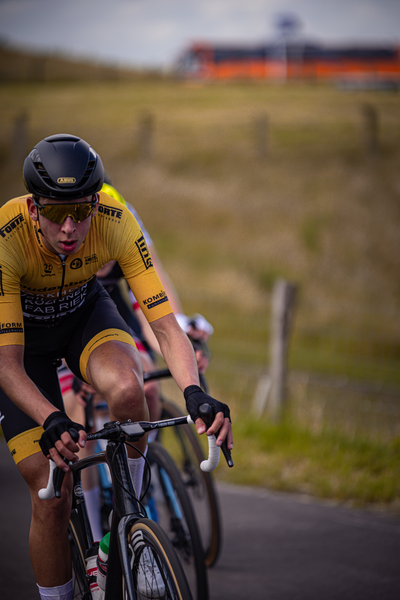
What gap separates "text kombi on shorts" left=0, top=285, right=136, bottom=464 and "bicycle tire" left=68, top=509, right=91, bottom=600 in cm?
48

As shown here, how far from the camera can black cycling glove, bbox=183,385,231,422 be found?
175cm

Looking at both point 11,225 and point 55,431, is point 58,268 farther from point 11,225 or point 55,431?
point 55,431

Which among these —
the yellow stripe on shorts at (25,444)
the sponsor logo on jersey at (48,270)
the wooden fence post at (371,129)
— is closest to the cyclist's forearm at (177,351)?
the sponsor logo on jersey at (48,270)

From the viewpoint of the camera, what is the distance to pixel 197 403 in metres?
1.78

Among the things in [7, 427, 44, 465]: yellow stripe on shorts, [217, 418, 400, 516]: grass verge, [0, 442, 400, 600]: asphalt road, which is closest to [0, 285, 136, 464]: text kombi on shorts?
[7, 427, 44, 465]: yellow stripe on shorts

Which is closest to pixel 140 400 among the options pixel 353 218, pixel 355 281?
pixel 355 281

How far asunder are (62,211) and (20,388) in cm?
65

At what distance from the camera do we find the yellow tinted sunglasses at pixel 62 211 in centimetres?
194

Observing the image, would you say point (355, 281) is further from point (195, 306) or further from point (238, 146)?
point (238, 146)

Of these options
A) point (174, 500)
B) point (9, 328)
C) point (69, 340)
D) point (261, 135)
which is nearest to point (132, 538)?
point (9, 328)

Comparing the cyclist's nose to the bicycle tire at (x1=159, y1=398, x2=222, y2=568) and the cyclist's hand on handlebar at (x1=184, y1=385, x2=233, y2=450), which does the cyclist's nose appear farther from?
the bicycle tire at (x1=159, y1=398, x2=222, y2=568)

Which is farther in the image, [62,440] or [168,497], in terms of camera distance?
[168,497]

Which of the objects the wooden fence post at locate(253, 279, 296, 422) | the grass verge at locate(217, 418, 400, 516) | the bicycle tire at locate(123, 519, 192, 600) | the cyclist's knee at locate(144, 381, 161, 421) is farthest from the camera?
the wooden fence post at locate(253, 279, 296, 422)

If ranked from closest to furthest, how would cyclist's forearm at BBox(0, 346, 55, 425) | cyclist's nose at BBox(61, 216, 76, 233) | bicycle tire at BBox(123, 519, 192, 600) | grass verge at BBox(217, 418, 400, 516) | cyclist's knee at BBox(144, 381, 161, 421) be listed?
bicycle tire at BBox(123, 519, 192, 600)
cyclist's forearm at BBox(0, 346, 55, 425)
cyclist's nose at BBox(61, 216, 76, 233)
cyclist's knee at BBox(144, 381, 161, 421)
grass verge at BBox(217, 418, 400, 516)
